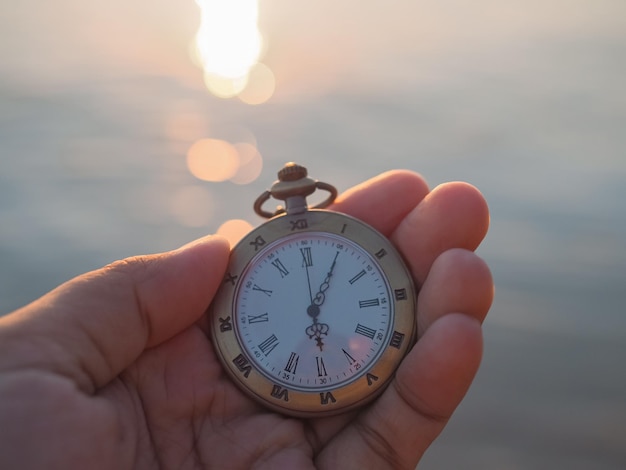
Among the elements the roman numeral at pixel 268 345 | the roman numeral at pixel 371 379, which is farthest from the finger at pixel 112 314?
the roman numeral at pixel 371 379

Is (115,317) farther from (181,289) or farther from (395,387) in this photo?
(395,387)

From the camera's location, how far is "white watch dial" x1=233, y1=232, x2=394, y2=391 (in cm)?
384

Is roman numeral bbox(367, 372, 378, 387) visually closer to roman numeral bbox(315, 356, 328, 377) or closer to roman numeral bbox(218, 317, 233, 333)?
roman numeral bbox(315, 356, 328, 377)

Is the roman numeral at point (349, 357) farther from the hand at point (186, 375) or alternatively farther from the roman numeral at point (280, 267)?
the roman numeral at point (280, 267)

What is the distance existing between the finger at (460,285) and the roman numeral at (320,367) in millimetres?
688

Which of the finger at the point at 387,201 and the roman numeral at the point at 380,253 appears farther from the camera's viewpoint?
the finger at the point at 387,201

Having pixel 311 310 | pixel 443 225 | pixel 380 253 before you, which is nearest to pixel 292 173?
pixel 380 253

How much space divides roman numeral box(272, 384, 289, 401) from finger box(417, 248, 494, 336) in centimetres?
94

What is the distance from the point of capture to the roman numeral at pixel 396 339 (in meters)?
3.84

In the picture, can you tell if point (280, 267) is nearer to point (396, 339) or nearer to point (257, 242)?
point (257, 242)

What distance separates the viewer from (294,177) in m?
4.11

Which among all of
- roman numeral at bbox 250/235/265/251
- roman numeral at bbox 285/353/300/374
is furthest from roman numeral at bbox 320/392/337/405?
roman numeral at bbox 250/235/265/251

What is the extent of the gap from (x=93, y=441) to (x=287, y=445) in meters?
1.03

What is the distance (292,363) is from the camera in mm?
3859
